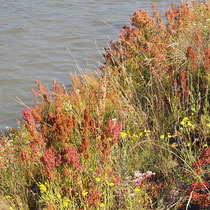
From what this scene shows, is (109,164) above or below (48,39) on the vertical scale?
below

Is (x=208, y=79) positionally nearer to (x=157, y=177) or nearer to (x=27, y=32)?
(x=157, y=177)

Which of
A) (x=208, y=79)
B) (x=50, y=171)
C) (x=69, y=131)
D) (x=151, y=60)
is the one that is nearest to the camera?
(x=50, y=171)

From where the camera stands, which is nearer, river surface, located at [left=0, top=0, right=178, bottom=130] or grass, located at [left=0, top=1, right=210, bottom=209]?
grass, located at [left=0, top=1, right=210, bottom=209]

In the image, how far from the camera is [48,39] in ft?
35.8

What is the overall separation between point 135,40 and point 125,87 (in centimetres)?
124

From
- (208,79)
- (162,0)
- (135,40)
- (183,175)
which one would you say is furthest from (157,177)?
(162,0)

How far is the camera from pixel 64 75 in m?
8.58

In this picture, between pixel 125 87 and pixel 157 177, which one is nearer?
pixel 157 177

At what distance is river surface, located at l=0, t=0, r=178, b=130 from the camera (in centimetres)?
810

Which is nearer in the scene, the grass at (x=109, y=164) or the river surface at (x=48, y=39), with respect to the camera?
the grass at (x=109, y=164)

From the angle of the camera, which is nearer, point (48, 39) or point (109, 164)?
point (109, 164)

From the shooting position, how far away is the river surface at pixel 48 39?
8098 millimetres

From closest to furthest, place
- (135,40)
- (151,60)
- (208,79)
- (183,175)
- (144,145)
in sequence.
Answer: (183,175) < (144,145) < (208,79) < (151,60) < (135,40)

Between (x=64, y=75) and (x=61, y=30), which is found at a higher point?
(x=61, y=30)
